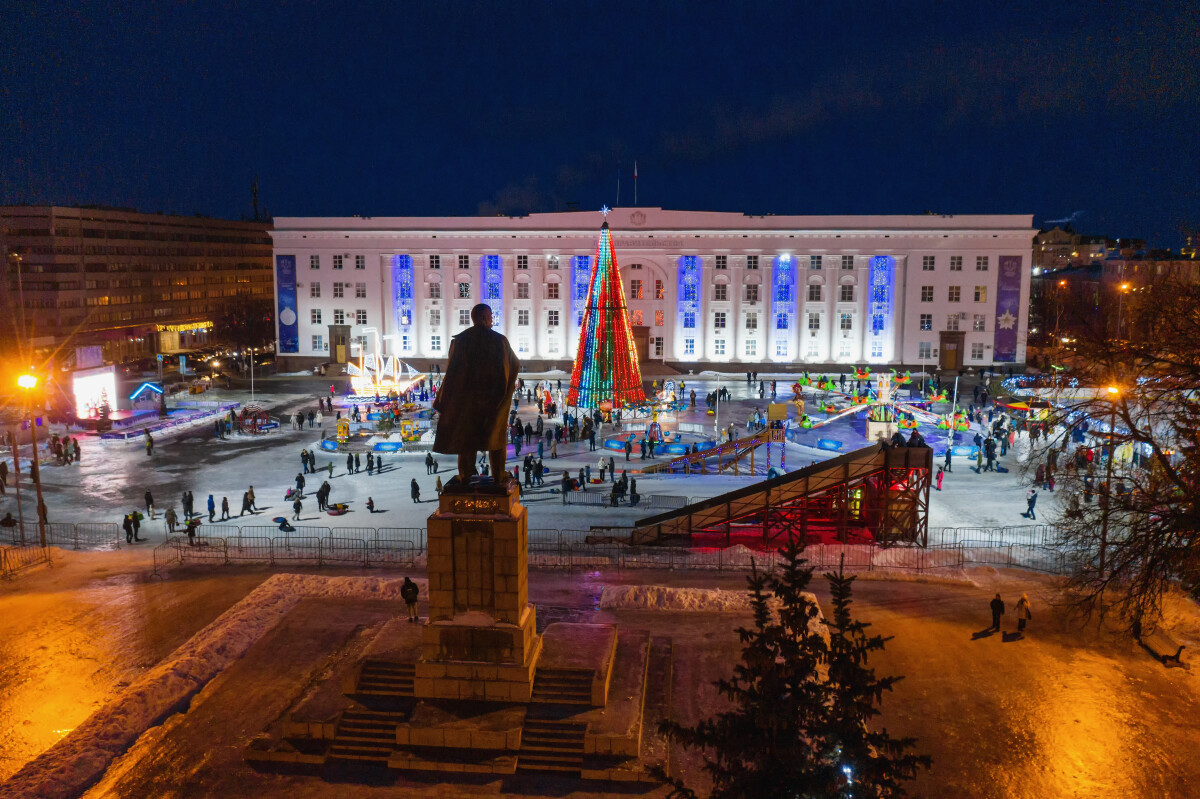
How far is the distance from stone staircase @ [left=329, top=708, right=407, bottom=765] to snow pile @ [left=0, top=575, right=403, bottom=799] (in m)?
3.28

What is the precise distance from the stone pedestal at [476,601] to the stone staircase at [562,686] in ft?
0.79

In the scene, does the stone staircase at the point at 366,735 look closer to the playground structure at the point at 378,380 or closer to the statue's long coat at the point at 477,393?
the statue's long coat at the point at 477,393

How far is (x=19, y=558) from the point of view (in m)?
21.9

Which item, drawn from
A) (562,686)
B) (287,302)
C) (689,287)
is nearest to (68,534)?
(562,686)

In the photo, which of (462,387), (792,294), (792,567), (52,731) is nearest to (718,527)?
(462,387)

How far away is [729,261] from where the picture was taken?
64.2m

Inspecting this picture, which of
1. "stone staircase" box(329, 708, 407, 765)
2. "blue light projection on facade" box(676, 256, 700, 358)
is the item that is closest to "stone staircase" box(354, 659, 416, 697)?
"stone staircase" box(329, 708, 407, 765)

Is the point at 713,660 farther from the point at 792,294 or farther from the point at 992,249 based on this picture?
the point at 992,249

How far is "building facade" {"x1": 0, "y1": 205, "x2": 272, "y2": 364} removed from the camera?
234 feet

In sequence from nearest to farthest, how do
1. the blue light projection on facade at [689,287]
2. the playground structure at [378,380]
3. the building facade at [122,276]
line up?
the playground structure at [378,380], the blue light projection on facade at [689,287], the building facade at [122,276]

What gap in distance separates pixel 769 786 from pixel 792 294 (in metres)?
59.4

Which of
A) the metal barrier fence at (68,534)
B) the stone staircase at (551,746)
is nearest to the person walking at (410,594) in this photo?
the stone staircase at (551,746)

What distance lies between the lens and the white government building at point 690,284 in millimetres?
62531

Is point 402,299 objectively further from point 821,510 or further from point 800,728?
point 800,728
